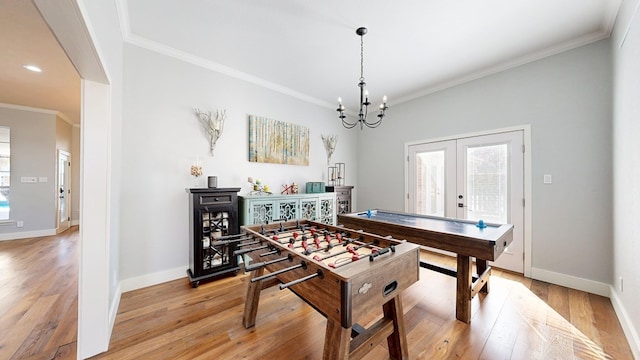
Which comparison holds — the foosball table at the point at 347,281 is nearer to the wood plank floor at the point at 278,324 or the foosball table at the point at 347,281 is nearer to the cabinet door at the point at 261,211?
the wood plank floor at the point at 278,324

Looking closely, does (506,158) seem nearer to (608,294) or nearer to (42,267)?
(608,294)

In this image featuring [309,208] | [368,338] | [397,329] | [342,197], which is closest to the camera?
[368,338]

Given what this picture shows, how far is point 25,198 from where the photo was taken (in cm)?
455

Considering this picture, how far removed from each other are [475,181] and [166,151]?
4.36 meters

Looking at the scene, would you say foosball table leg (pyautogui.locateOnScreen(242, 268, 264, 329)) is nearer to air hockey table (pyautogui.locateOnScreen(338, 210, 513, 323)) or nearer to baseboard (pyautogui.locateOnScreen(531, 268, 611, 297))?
air hockey table (pyautogui.locateOnScreen(338, 210, 513, 323))

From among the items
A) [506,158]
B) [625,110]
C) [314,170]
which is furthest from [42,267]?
[625,110]

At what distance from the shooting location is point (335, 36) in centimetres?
248

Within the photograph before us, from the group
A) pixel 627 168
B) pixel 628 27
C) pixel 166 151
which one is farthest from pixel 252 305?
pixel 628 27

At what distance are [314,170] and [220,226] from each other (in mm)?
2040

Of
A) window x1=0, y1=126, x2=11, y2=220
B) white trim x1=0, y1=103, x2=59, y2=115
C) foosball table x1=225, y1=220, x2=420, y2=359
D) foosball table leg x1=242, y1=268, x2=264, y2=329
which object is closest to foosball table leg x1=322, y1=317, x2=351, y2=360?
foosball table x1=225, y1=220, x2=420, y2=359

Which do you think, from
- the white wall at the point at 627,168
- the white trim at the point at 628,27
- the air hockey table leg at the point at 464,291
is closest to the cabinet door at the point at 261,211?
the air hockey table leg at the point at 464,291

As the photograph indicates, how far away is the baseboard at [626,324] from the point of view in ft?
5.11

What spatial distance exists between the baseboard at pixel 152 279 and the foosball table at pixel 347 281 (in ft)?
4.69

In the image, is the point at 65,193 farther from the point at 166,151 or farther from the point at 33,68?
the point at 166,151
